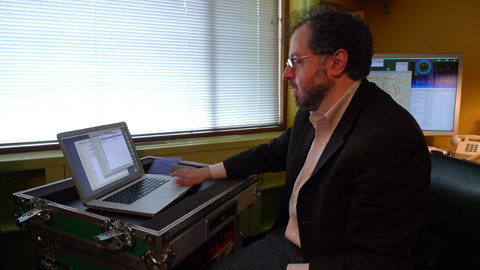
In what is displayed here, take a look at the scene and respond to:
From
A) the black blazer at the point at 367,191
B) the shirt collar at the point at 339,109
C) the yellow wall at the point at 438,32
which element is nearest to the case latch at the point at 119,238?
the black blazer at the point at 367,191

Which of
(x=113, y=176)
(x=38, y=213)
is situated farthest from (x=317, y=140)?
(x=38, y=213)

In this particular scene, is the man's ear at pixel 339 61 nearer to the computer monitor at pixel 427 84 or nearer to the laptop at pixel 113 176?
the laptop at pixel 113 176

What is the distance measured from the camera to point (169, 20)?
7.01 ft

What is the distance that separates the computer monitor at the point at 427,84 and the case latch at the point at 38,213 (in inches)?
77.4

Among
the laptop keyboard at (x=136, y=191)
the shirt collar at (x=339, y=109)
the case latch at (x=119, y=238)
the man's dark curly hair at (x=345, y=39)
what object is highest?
the man's dark curly hair at (x=345, y=39)

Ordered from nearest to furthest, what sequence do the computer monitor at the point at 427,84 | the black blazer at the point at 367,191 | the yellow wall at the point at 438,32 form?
1. the black blazer at the point at 367,191
2. the computer monitor at the point at 427,84
3. the yellow wall at the point at 438,32

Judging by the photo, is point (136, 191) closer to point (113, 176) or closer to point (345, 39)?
point (113, 176)

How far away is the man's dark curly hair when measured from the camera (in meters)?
1.11

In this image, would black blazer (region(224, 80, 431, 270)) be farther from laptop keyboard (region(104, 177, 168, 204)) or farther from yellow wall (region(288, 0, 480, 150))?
yellow wall (region(288, 0, 480, 150))

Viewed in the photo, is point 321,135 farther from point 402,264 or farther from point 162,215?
point 162,215

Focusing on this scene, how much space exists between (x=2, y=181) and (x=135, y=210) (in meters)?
1.14

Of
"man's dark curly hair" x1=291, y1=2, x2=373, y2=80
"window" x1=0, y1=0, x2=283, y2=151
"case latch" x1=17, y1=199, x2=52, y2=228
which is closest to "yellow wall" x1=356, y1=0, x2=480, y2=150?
"window" x1=0, y1=0, x2=283, y2=151

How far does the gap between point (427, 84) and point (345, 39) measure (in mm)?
1243

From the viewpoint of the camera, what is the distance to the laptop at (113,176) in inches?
43.3
